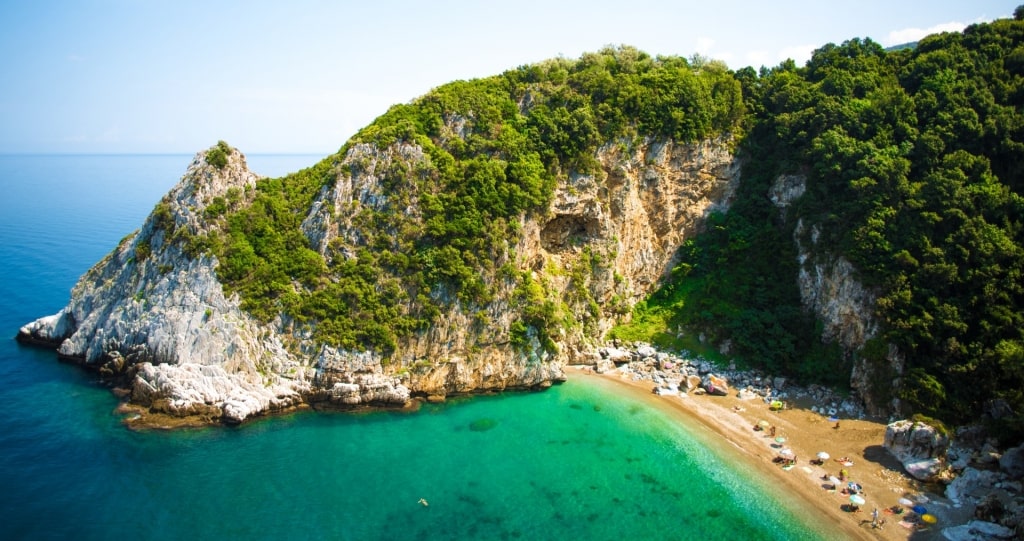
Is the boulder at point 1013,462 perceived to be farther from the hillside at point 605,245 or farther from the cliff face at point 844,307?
the cliff face at point 844,307

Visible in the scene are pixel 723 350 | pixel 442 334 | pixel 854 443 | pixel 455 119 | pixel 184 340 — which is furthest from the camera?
pixel 455 119

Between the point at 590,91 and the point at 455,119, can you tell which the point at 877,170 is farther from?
the point at 455,119

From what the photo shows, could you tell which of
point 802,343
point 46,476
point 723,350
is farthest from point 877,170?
point 46,476

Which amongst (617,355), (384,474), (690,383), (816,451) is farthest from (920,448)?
(384,474)

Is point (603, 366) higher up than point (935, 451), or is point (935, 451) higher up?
point (603, 366)

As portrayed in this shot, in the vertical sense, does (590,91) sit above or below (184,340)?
above

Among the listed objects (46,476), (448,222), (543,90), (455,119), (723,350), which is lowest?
(46,476)

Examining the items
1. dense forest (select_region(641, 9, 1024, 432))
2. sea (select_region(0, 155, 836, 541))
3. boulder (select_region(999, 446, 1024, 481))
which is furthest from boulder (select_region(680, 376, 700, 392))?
boulder (select_region(999, 446, 1024, 481))

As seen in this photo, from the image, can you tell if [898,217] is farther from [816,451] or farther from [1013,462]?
[816,451]
